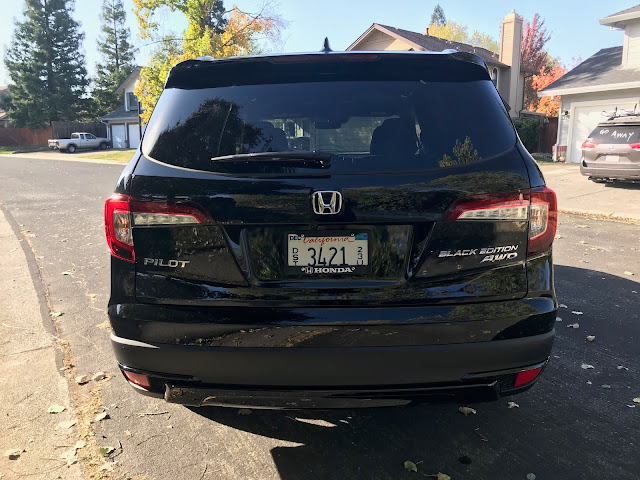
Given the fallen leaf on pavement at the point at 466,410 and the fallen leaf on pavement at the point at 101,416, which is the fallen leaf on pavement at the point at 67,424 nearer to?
the fallen leaf on pavement at the point at 101,416

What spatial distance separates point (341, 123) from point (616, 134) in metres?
12.5

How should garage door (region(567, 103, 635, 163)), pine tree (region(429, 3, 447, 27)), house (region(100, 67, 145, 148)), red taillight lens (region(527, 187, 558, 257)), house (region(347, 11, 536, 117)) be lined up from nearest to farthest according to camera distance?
red taillight lens (region(527, 187, 558, 257)), garage door (region(567, 103, 635, 163)), house (region(347, 11, 536, 117)), house (region(100, 67, 145, 148)), pine tree (region(429, 3, 447, 27))

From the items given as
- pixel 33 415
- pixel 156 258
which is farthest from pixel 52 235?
pixel 156 258

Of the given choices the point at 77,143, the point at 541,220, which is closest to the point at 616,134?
the point at 541,220

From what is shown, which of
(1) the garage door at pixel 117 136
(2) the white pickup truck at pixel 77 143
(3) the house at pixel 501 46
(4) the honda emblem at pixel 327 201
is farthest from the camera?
(1) the garage door at pixel 117 136

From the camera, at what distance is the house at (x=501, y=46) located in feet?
97.7

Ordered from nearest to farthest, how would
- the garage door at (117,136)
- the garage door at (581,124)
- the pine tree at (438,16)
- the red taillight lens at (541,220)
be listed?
the red taillight lens at (541,220) → the garage door at (581,124) → the garage door at (117,136) → the pine tree at (438,16)

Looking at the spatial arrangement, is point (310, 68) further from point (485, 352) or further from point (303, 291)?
point (485, 352)

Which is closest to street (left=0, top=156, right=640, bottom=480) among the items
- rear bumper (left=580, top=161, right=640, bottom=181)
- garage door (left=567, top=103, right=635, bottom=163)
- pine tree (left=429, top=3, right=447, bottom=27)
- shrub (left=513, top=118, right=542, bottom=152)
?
rear bumper (left=580, top=161, right=640, bottom=181)

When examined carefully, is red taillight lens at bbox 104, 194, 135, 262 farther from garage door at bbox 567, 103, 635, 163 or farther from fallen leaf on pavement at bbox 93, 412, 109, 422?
garage door at bbox 567, 103, 635, 163

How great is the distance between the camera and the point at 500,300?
7.58ft

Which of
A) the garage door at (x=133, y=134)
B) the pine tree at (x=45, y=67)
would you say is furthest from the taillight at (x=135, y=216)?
the pine tree at (x=45, y=67)

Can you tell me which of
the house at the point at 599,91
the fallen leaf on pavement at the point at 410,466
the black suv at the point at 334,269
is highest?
the house at the point at 599,91

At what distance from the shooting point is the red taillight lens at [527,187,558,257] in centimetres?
235
